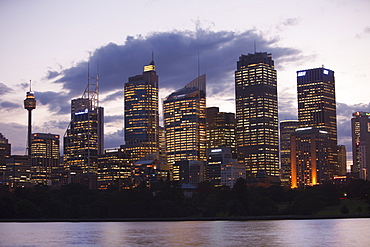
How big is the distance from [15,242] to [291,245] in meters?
52.0

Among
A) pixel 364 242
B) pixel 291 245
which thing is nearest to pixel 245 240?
pixel 291 245

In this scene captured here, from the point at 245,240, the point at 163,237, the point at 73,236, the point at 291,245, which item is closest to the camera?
the point at 291,245

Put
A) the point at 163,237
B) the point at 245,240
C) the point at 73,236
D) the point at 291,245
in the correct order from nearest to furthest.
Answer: the point at 291,245, the point at 245,240, the point at 163,237, the point at 73,236

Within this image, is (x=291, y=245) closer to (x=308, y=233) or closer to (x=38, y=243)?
(x=308, y=233)

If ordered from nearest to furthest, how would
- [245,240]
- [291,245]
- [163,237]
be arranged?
[291,245], [245,240], [163,237]

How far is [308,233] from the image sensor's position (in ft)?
452

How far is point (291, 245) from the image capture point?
109 metres

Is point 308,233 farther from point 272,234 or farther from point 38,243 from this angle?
point 38,243

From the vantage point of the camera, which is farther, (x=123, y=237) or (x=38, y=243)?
(x=123, y=237)

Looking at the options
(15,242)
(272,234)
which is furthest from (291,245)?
(15,242)

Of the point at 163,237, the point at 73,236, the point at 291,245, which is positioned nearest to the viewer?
the point at 291,245

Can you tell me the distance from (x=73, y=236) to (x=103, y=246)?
29.7 m

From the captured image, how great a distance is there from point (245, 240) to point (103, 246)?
86.0 feet

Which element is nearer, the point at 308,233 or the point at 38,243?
the point at 38,243
